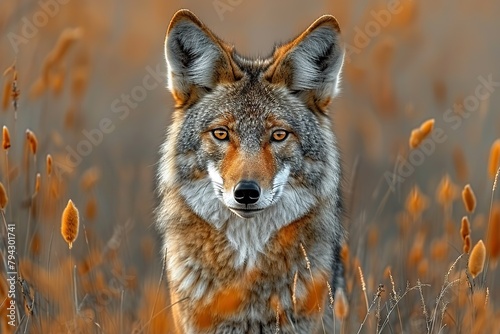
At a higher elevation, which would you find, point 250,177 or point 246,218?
point 250,177

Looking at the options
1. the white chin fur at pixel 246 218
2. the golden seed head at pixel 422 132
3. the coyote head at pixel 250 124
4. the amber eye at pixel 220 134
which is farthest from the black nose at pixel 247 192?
the golden seed head at pixel 422 132

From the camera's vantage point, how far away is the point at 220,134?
516 centimetres

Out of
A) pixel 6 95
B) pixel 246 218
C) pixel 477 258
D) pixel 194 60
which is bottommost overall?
pixel 246 218

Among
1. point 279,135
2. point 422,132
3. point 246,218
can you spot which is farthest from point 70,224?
point 422,132

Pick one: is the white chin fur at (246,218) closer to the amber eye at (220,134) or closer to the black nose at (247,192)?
the amber eye at (220,134)

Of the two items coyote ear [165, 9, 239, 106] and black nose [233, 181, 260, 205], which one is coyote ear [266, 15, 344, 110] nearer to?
coyote ear [165, 9, 239, 106]

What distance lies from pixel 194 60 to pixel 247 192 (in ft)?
3.77

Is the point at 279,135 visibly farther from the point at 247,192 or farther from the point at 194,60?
the point at 194,60

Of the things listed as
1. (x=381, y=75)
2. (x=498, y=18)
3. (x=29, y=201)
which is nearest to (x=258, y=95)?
(x=29, y=201)

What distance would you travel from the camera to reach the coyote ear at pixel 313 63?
17.7 feet

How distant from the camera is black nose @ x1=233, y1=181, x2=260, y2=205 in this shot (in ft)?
15.5

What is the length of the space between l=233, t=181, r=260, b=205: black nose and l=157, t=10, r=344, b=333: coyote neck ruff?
0.15ft

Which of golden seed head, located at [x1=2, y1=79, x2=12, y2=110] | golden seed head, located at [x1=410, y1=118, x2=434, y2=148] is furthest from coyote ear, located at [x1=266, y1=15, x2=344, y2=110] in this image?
golden seed head, located at [x1=2, y1=79, x2=12, y2=110]

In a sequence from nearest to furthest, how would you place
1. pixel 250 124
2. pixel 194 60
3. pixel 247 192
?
1. pixel 247 192
2. pixel 250 124
3. pixel 194 60
